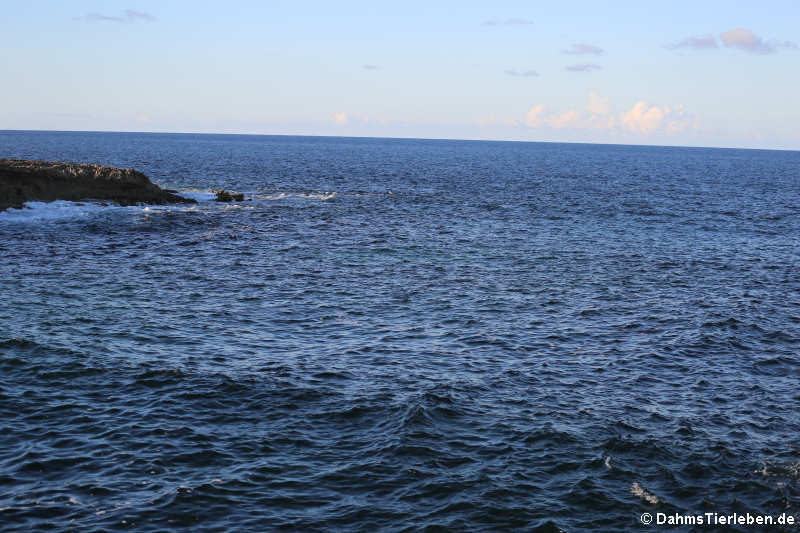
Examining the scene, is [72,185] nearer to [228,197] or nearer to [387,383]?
[228,197]

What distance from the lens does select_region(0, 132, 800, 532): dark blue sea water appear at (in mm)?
19781

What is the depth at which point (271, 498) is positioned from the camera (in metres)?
19.7

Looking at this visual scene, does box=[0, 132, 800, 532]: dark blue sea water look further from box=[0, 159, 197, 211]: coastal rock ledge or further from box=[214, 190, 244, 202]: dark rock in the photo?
box=[214, 190, 244, 202]: dark rock

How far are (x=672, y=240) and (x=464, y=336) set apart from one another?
39010 millimetres

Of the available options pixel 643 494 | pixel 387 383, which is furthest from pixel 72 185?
pixel 643 494

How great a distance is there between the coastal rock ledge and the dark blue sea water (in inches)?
386

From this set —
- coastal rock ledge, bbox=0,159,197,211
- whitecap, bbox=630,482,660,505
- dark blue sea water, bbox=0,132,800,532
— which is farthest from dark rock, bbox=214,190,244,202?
whitecap, bbox=630,482,660,505

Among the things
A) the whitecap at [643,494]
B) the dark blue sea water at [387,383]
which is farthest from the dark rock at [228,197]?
the whitecap at [643,494]

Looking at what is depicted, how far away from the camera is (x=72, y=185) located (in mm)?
75062

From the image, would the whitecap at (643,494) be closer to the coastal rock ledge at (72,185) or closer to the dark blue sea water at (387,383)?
the dark blue sea water at (387,383)

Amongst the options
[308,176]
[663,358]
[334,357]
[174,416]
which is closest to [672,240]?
[663,358]

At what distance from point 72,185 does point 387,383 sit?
194 feet

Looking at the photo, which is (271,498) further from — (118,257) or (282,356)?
(118,257)

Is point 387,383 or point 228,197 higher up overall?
point 228,197
